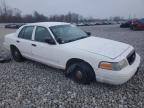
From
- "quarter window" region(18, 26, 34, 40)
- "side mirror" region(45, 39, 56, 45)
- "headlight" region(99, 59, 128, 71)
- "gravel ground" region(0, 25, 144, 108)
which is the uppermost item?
"quarter window" region(18, 26, 34, 40)

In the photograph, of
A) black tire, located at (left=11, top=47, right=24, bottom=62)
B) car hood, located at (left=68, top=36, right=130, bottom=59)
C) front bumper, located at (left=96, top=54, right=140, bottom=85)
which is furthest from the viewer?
black tire, located at (left=11, top=47, right=24, bottom=62)

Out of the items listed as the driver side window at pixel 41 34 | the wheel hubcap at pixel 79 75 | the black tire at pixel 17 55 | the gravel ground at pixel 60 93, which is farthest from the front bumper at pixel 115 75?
the black tire at pixel 17 55

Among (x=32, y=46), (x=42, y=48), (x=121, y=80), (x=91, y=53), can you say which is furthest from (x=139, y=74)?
(x=32, y=46)

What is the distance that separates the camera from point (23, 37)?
577 cm

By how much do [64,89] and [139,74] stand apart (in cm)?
226

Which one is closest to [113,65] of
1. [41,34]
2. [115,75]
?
[115,75]

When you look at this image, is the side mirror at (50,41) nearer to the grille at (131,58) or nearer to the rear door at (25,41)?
the rear door at (25,41)

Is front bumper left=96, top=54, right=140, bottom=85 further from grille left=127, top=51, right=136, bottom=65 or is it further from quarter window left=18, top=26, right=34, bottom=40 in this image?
quarter window left=18, top=26, right=34, bottom=40

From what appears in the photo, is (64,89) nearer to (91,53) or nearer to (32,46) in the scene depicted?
(91,53)

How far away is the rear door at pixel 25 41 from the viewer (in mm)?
5426

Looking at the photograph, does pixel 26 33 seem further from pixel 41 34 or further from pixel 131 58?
pixel 131 58

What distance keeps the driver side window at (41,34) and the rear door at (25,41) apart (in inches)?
11.6

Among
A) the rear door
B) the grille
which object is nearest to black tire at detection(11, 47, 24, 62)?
the rear door

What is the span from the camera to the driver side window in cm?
487
